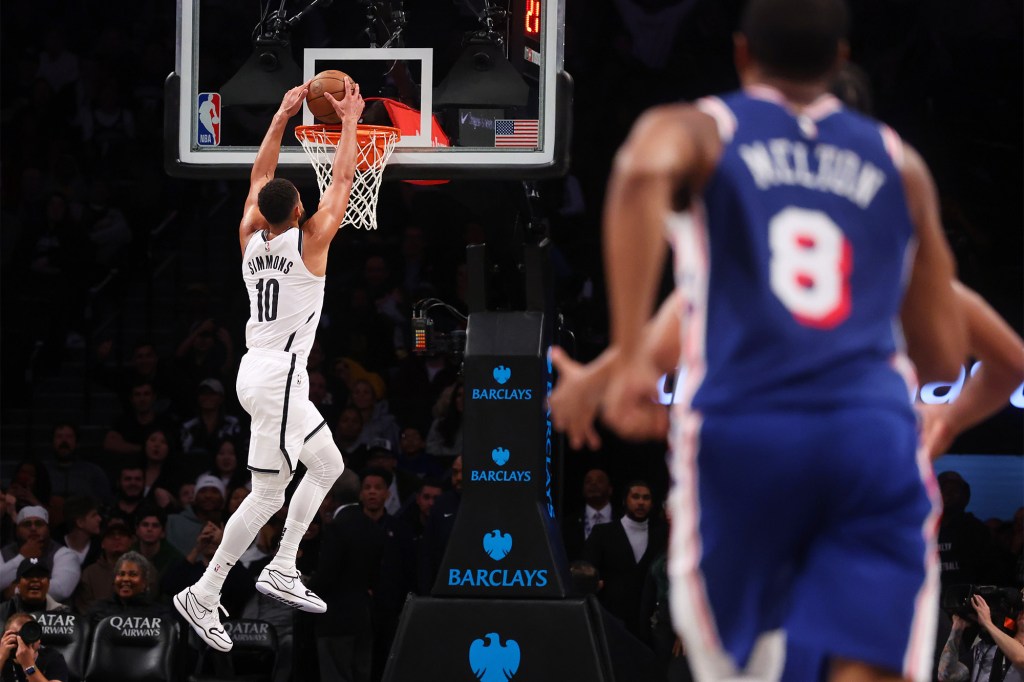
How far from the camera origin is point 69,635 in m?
11.1

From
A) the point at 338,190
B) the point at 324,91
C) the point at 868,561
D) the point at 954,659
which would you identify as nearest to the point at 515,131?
the point at 324,91

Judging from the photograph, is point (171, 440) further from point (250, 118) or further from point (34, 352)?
point (250, 118)

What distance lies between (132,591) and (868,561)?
8.84 m

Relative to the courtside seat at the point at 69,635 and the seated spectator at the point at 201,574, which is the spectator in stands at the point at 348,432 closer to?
the seated spectator at the point at 201,574

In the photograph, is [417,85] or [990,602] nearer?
[417,85]

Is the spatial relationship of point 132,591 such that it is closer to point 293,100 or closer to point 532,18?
point 293,100

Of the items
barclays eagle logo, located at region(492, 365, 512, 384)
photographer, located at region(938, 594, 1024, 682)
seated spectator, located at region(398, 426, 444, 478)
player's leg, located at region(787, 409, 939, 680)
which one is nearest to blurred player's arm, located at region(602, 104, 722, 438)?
player's leg, located at region(787, 409, 939, 680)

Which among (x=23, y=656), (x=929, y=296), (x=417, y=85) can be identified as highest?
A: (x=417, y=85)

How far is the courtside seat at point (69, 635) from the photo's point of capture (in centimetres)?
1099

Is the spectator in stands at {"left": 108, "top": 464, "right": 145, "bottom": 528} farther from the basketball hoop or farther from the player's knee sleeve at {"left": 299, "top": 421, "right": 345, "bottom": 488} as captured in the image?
the basketball hoop

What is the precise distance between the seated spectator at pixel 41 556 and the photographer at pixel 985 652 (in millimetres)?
6470

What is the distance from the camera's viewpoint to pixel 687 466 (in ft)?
10.6

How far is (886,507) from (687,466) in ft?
1.36

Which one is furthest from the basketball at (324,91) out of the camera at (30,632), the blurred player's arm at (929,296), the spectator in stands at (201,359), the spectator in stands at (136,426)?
the spectator in stands at (201,359)
